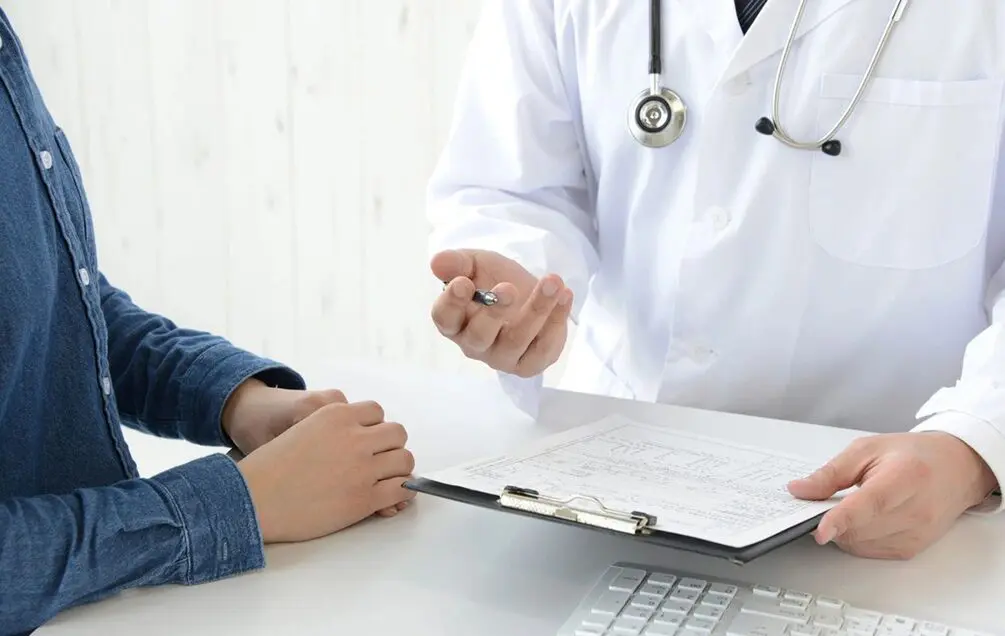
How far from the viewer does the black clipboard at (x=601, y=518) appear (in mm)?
631

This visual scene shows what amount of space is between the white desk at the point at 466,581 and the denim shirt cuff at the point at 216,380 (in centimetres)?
21

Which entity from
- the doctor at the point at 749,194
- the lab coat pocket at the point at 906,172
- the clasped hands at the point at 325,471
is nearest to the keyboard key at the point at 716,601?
the clasped hands at the point at 325,471

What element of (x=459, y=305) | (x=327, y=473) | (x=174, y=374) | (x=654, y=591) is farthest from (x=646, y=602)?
(x=174, y=374)

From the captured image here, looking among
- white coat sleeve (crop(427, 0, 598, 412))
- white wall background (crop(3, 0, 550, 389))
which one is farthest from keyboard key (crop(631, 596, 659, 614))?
white wall background (crop(3, 0, 550, 389))

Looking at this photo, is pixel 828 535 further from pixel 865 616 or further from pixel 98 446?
pixel 98 446

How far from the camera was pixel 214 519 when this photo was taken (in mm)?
720

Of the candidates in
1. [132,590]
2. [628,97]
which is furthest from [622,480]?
[628,97]

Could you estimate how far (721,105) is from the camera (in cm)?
114

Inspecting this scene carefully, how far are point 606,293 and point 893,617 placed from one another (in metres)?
0.73

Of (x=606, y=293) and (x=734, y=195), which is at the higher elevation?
(x=734, y=195)

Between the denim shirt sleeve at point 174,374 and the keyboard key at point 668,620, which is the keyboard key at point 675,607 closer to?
the keyboard key at point 668,620

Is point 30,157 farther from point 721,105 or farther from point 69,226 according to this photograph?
point 721,105

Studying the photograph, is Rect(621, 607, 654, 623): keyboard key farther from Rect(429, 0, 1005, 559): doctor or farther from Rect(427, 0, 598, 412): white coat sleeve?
Rect(427, 0, 598, 412): white coat sleeve

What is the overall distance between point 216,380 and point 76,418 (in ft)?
0.47
